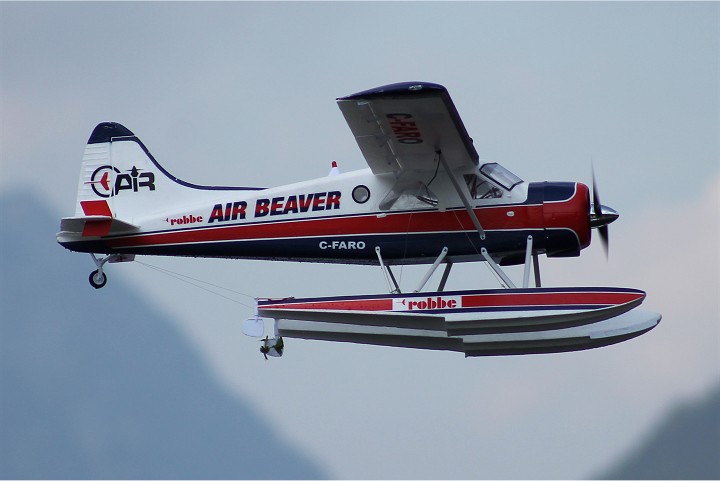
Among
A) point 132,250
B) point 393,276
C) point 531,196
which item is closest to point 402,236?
point 393,276

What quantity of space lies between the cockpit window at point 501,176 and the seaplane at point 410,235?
2cm

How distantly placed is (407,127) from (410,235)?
1893 mm

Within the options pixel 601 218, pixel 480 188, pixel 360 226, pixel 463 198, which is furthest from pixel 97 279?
pixel 601 218

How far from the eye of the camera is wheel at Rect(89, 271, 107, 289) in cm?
2020

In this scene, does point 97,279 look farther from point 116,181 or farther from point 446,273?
point 446,273

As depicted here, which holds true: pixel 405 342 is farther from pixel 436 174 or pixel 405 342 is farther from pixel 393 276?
pixel 436 174

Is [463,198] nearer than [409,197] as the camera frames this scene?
Yes

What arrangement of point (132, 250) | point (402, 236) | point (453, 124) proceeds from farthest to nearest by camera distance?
point (132, 250) < point (402, 236) < point (453, 124)

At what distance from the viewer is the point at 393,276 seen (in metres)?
19.1

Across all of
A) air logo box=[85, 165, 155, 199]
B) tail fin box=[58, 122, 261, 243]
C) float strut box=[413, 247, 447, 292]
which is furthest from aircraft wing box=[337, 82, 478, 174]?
air logo box=[85, 165, 155, 199]

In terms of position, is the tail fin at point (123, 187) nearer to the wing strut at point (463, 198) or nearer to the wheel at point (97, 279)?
the wheel at point (97, 279)

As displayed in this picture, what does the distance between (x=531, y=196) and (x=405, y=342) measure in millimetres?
2904

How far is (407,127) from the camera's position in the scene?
17.9 metres

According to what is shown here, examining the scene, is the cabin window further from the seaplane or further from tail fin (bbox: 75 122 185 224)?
tail fin (bbox: 75 122 185 224)
